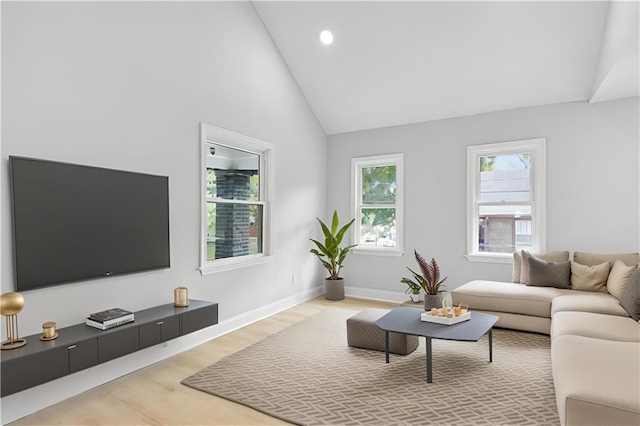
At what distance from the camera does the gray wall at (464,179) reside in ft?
14.1

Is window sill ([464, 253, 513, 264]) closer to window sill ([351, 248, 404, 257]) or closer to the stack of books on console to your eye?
window sill ([351, 248, 404, 257])

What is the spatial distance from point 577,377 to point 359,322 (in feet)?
6.28

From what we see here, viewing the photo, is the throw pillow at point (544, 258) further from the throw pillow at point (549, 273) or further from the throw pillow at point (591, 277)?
the throw pillow at point (591, 277)

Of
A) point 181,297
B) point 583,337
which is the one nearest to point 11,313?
point 181,297

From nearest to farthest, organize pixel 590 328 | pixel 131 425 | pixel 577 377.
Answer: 1. pixel 577 377
2. pixel 131 425
3. pixel 590 328

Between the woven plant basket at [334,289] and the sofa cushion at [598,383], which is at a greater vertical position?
the sofa cushion at [598,383]

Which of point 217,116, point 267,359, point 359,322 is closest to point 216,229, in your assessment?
point 217,116

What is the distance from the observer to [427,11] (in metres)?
4.09

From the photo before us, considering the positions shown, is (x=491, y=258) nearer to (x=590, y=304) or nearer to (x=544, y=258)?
(x=544, y=258)

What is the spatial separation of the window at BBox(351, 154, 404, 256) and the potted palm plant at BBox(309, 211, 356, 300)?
0.31m

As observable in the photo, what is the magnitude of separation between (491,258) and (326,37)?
3351mm

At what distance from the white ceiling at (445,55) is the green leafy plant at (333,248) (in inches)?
65.4

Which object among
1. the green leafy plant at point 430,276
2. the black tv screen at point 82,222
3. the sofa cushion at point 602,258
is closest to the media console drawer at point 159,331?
the black tv screen at point 82,222

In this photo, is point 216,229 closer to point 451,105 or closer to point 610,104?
point 451,105
